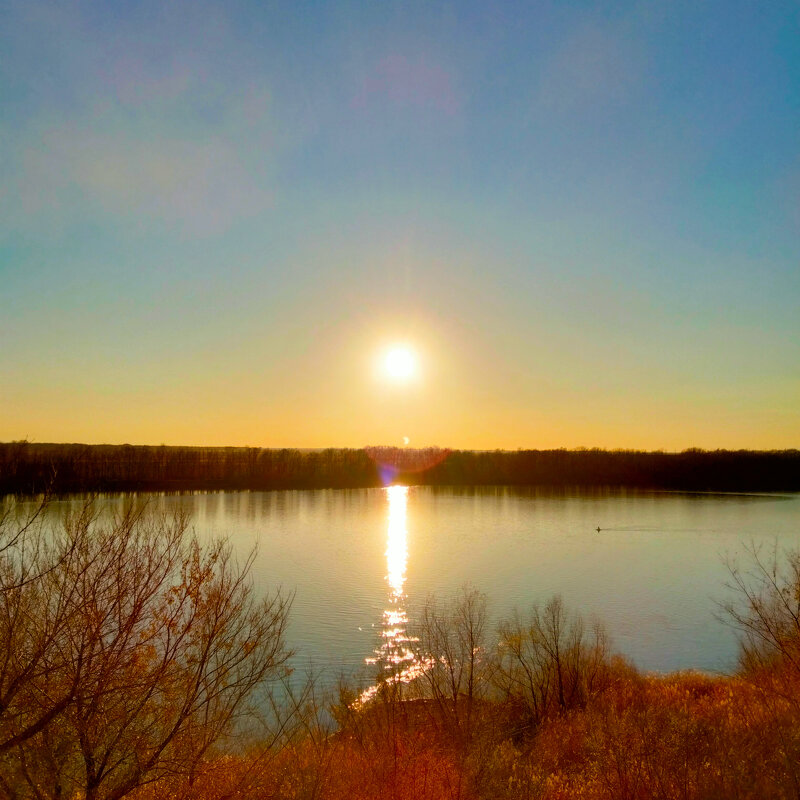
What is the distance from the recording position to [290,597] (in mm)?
25000

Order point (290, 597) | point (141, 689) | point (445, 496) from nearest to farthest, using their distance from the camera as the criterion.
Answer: point (141, 689) < point (290, 597) < point (445, 496)

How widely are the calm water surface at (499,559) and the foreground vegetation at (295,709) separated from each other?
99.7 inches

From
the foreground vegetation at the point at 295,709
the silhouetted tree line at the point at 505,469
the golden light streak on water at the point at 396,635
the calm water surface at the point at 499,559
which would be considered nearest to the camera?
the foreground vegetation at the point at 295,709

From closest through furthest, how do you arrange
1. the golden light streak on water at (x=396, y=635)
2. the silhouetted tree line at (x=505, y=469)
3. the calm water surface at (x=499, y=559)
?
the golden light streak on water at (x=396, y=635) → the calm water surface at (x=499, y=559) → the silhouetted tree line at (x=505, y=469)

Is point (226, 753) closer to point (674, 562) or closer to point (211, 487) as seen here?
point (674, 562)

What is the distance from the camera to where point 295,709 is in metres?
13.3

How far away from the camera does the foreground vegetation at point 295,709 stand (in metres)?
6.98

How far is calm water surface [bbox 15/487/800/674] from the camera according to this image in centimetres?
2189

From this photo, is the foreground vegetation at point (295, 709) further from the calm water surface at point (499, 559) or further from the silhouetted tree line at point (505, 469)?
the silhouetted tree line at point (505, 469)

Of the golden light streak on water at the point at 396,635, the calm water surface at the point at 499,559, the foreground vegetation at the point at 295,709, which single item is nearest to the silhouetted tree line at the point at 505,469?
the calm water surface at the point at 499,559

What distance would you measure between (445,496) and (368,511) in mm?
16738

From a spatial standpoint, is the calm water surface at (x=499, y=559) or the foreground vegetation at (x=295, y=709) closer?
the foreground vegetation at (x=295, y=709)

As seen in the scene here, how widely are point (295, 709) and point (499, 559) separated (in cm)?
2240

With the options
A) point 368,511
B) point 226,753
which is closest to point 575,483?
point 368,511
